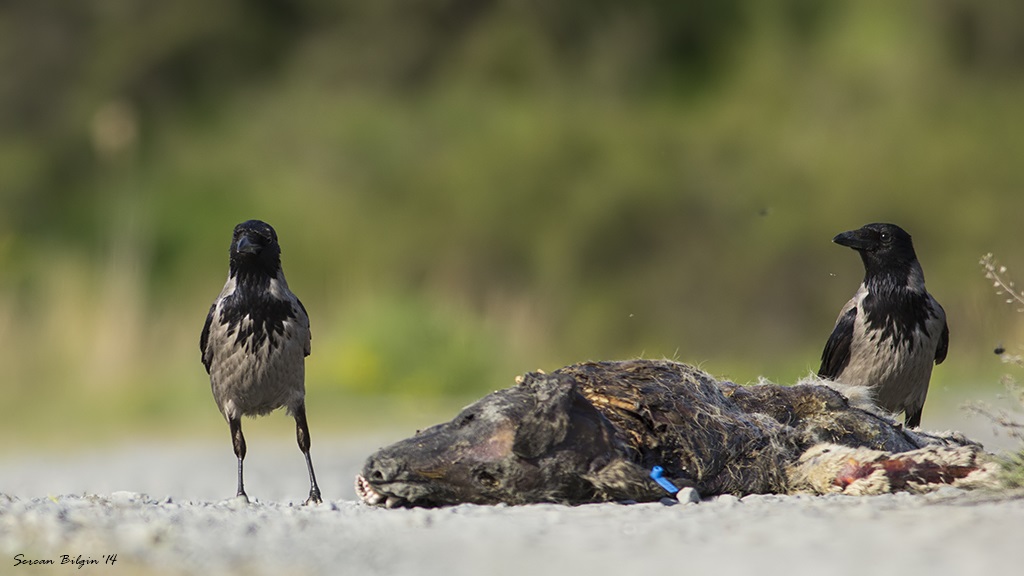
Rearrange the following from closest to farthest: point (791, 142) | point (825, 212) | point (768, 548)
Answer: point (768, 548) → point (825, 212) → point (791, 142)

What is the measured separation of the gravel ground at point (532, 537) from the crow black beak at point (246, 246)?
1.34m

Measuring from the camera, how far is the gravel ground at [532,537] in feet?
13.7

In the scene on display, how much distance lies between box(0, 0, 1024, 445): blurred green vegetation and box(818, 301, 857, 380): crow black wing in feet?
27.3

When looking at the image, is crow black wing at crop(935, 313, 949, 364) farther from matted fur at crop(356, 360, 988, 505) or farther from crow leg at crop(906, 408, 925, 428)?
matted fur at crop(356, 360, 988, 505)

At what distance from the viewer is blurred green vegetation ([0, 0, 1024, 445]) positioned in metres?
21.0

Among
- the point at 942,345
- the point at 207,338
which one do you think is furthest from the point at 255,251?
the point at 942,345

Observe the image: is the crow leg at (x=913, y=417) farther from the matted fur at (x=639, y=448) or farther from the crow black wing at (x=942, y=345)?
the matted fur at (x=639, y=448)

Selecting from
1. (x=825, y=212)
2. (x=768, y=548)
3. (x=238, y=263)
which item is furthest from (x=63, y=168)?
(x=768, y=548)

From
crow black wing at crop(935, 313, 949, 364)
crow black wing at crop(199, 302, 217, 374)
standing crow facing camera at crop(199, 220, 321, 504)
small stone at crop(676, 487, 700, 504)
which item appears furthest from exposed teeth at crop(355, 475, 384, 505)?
crow black wing at crop(935, 313, 949, 364)

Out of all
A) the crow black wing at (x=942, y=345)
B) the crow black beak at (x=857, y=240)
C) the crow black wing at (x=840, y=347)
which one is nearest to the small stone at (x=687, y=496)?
the crow black wing at (x=840, y=347)

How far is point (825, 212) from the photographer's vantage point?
74.4 ft

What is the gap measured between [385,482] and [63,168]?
20561 mm

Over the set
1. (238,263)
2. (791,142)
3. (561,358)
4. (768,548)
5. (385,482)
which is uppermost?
(791,142)

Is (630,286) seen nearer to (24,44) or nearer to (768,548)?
(24,44)
